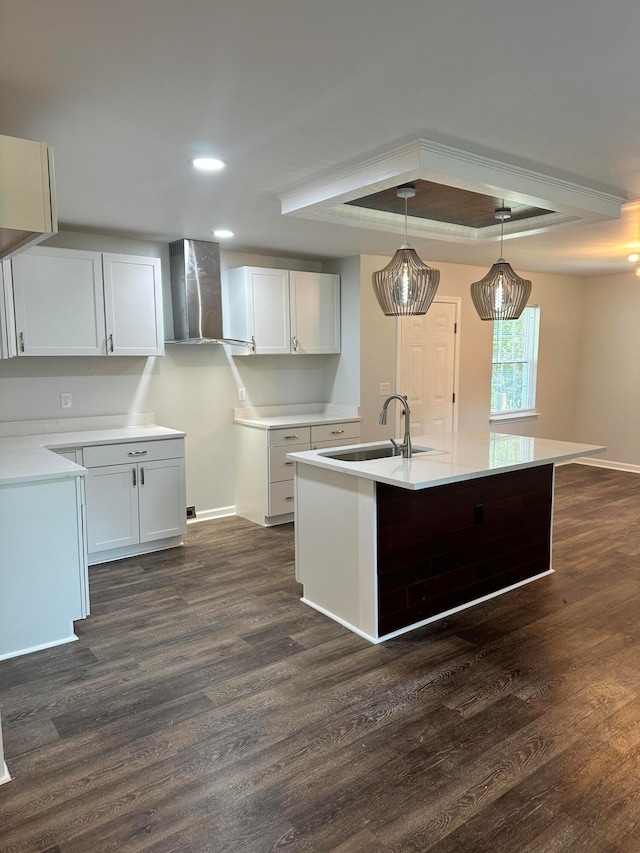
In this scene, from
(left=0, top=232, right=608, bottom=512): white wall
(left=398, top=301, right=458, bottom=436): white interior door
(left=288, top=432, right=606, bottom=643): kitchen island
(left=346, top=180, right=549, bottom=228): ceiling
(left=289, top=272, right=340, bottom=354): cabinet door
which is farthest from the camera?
(left=398, top=301, right=458, bottom=436): white interior door

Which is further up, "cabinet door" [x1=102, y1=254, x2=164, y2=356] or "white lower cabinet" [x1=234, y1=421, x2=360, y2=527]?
"cabinet door" [x1=102, y1=254, x2=164, y2=356]

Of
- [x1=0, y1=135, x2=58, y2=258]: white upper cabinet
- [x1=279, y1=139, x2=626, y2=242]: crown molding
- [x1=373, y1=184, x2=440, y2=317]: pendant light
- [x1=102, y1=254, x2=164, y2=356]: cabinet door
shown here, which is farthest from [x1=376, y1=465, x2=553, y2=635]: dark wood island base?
[x1=102, y1=254, x2=164, y2=356]: cabinet door

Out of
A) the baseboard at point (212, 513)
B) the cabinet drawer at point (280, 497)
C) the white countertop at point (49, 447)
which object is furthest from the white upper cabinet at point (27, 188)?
the baseboard at point (212, 513)

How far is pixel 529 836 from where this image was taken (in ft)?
5.76

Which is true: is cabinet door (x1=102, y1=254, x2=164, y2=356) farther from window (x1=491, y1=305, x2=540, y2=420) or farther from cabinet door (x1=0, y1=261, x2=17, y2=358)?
window (x1=491, y1=305, x2=540, y2=420)

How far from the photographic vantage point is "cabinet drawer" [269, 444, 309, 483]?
481 centimetres

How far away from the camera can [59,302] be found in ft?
A: 13.0

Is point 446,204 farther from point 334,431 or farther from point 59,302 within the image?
point 59,302

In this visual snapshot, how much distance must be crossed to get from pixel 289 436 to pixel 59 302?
202cm

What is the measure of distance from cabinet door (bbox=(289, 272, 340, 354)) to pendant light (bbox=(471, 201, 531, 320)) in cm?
219

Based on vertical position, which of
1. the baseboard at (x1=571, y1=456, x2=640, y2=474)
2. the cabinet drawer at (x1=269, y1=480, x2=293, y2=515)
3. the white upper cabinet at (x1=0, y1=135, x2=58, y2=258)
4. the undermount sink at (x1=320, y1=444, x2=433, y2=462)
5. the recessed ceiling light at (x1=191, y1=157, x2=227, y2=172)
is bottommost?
the baseboard at (x1=571, y1=456, x2=640, y2=474)

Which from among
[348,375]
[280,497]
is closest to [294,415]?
[348,375]

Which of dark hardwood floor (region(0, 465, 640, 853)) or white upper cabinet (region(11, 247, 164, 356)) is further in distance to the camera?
white upper cabinet (region(11, 247, 164, 356))

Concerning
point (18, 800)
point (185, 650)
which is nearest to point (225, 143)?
point (185, 650)
